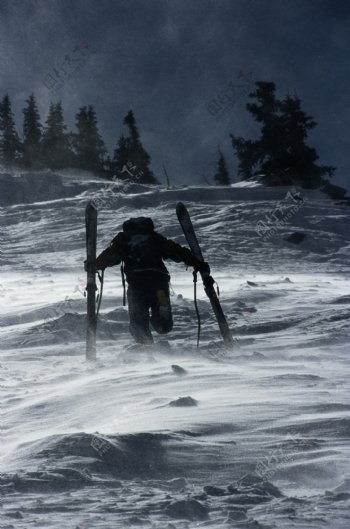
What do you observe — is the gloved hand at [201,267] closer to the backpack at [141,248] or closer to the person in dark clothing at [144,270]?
the person in dark clothing at [144,270]

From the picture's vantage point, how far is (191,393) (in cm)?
357

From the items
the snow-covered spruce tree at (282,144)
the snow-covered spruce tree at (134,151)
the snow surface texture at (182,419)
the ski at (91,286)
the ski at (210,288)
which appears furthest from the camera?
the snow-covered spruce tree at (134,151)

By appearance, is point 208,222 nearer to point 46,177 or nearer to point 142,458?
point 46,177

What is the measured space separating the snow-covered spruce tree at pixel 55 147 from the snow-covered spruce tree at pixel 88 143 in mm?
1168

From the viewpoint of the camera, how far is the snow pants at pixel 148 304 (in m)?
6.45

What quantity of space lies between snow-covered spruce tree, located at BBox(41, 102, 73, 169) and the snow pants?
195 ft

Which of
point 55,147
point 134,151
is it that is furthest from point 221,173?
point 55,147

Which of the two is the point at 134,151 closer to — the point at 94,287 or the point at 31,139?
the point at 31,139

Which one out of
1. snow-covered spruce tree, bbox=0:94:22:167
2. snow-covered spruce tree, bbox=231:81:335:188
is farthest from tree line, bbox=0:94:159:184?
snow-covered spruce tree, bbox=231:81:335:188

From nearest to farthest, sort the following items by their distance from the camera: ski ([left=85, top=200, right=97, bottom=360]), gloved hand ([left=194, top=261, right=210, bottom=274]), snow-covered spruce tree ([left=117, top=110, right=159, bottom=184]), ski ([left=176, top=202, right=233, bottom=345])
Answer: ski ([left=85, top=200, right=97, bottom=360]), ski ([left=176, top=202, right=233, bottom=345]), gloved hand ([left=194, top=261, right=210, bottom=274]), snow-covered spruce tree ([left=117, top=110, right=159, bottom=184])

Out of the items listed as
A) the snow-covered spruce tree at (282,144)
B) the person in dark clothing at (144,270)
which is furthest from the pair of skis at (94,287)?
the snow-covered spruce tree at (282,144)

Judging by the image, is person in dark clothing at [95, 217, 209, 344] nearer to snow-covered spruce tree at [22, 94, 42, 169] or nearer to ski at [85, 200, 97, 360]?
ski at [85, 200, 97, 360]

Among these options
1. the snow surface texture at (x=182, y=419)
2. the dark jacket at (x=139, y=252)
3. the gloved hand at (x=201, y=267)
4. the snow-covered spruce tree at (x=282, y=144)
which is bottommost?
the snow surface texture at (x=182, y=419)

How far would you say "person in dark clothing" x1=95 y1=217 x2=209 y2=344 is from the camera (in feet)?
21.3
